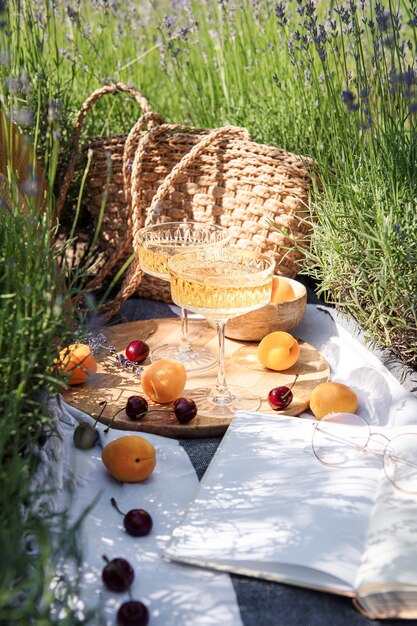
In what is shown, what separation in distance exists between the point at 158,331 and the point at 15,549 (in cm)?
108

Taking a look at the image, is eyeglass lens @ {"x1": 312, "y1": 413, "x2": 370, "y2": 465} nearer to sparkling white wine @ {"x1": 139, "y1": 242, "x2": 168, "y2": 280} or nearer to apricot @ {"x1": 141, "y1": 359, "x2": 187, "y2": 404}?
apricot @ {"x1": 141, "y1": 359, "x2": 187, "y2": 404}

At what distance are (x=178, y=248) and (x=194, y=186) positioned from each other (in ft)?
0.93

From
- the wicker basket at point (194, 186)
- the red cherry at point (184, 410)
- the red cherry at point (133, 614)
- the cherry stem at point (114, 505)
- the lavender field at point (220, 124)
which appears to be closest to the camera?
the red cherry at point (133, 614)

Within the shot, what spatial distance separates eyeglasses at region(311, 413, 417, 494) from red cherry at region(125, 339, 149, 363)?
0.50m

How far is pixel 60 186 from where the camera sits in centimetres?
212

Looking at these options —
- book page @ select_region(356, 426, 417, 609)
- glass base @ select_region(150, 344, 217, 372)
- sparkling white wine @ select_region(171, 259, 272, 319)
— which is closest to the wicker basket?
glass base @ select_region(150, 344, 217, 372)

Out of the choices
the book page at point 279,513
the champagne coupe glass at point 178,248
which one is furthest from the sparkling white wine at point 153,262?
the book page at point 279,513

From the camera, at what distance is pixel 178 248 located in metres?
1.81

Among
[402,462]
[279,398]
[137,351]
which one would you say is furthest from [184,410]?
[402,462]

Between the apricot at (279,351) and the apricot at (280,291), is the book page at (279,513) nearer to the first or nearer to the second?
the apricot at (279,351)

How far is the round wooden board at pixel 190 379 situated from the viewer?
1.45m

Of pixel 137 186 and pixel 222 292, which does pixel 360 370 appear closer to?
pixel 222 292

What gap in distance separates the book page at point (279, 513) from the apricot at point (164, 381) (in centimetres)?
17

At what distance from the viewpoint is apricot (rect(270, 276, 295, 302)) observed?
178cm
